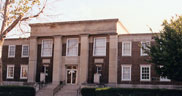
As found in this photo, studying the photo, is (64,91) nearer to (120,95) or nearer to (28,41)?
(120,95)

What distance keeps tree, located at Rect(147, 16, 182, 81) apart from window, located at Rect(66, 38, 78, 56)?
541 inches

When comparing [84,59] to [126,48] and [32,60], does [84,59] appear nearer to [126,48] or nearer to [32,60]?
[126,48]

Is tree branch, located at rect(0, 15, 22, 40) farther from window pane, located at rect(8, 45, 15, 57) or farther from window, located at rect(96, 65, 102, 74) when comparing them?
window pane, located at rect(8, 45, 15, 57)

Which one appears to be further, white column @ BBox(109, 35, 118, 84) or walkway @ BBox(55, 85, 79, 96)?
white column @ BBox(109, 35, 118, 84)

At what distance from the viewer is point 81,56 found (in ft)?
120

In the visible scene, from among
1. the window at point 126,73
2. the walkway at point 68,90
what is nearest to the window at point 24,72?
the walkway at point 68,90

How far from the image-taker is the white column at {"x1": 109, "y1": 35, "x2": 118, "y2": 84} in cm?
3488

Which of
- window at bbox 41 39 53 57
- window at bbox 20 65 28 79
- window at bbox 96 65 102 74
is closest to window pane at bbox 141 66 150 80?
window at bbox 96 65 102 74

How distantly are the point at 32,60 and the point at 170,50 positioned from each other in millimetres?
20917

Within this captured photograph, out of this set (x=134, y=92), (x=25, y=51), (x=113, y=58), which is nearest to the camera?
(x=134, y=92)

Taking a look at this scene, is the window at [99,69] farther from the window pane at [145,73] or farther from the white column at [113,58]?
the window pane at [145,73]

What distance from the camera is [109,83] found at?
3491cm

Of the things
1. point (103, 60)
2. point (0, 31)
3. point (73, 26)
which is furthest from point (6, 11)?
point (103, 60)

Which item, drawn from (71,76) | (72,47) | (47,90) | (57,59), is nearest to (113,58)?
(72,47)
